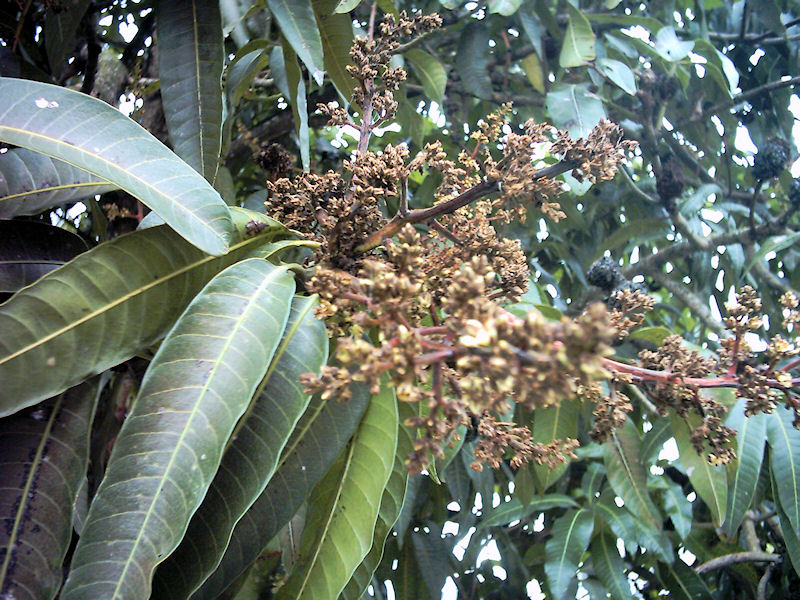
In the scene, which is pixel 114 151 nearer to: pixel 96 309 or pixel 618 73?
pixel 96 309

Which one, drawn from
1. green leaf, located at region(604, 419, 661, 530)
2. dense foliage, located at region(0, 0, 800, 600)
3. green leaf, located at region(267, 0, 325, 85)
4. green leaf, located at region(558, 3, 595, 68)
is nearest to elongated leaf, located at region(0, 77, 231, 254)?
dense foliage, located at region(0, 0, 800, 600)

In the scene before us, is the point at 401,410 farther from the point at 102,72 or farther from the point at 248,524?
the point at 102,72

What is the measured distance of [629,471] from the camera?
5.32 feet

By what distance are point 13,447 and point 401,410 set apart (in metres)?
0.51

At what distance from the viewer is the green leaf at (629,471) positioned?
5.33ft

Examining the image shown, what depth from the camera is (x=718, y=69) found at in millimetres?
2211

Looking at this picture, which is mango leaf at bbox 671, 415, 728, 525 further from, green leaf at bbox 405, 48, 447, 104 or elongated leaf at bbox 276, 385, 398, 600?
green leaf at bbox 405, 48, 447, 104

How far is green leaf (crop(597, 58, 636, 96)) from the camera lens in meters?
1.94

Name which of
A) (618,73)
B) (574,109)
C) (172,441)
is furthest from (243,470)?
(618,73)

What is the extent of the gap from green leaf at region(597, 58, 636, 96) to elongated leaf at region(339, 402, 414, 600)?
131cm

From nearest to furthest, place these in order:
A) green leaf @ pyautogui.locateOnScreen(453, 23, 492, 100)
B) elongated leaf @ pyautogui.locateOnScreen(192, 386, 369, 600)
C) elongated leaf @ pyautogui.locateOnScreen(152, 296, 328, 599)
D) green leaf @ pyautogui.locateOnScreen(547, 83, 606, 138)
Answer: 1. elongated leaf @ pyautogui.locateOnScreen(152, 296, 328, 599)
2. elongated leaf @ pyautogui.locateOnScreen(192, 386, 369, 600)
3. green leaf @ pyautogui.locateOnScreen(547, 83, 606, 138)
4. green leaf @ pyautogui.locateOnScreen(453, 23, 492, 100)

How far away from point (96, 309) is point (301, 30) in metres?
0.62

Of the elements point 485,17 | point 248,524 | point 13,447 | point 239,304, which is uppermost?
point 485,17

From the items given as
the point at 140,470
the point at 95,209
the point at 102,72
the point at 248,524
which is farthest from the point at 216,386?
the point at 102,72
